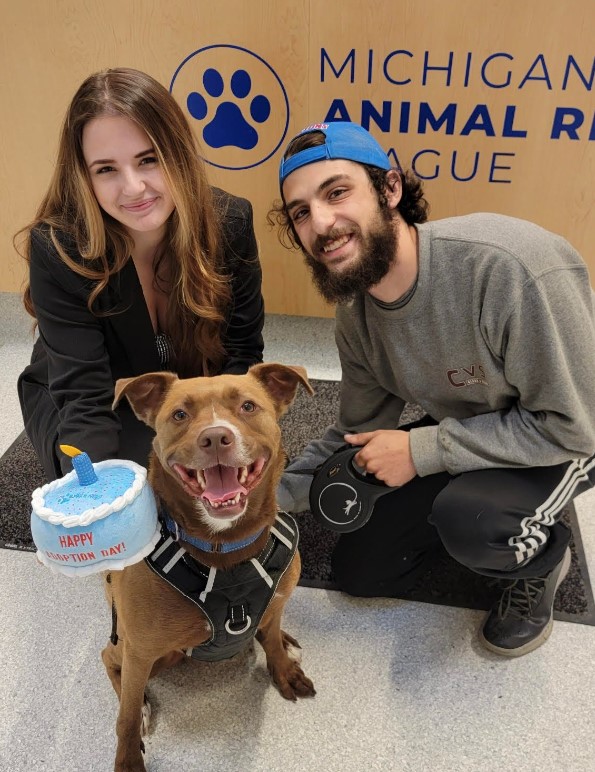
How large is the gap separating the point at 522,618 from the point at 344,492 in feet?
2.02

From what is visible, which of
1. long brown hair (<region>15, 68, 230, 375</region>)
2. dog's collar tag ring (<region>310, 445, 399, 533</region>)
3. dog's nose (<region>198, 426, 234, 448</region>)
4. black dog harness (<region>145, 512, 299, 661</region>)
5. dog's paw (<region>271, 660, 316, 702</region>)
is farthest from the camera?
dog's collar tag ring (<region>310, 445, 399, 533</region>)

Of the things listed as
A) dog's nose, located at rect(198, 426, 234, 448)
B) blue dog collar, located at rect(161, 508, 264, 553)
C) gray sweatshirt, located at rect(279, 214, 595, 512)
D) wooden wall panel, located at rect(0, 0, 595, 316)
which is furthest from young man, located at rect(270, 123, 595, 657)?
wooden wall panel, located at rect(0, 0, 595, 316)

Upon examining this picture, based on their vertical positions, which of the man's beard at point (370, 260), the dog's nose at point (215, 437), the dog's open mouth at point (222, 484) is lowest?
the dog's open mouth at point (222, 484)

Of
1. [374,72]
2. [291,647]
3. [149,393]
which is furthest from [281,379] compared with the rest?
[374,72]

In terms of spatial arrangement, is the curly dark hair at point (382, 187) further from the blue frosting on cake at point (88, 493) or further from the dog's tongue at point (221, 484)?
the blue frosting on cake at point (88, 493)

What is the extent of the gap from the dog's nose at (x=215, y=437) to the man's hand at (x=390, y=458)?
63 centimetres

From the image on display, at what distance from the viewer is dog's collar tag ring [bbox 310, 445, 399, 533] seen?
5.65ft

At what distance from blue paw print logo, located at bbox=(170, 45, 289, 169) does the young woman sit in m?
0.78

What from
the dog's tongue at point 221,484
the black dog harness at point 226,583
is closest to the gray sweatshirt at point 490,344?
the black dog harness at point 226,583

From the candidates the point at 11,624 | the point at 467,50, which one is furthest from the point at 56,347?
the point at 467,50

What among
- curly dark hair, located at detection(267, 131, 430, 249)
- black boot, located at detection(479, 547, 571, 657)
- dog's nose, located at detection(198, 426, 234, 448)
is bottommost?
black boot, located at detection(479, 547, 571, 657)

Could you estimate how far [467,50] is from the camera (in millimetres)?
2305

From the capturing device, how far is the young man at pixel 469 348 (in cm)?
143

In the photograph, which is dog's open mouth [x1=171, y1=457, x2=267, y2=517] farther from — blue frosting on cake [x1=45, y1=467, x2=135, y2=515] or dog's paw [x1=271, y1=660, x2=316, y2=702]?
dog's paw [x1=271, y1=660, x2=316, y2=702]
